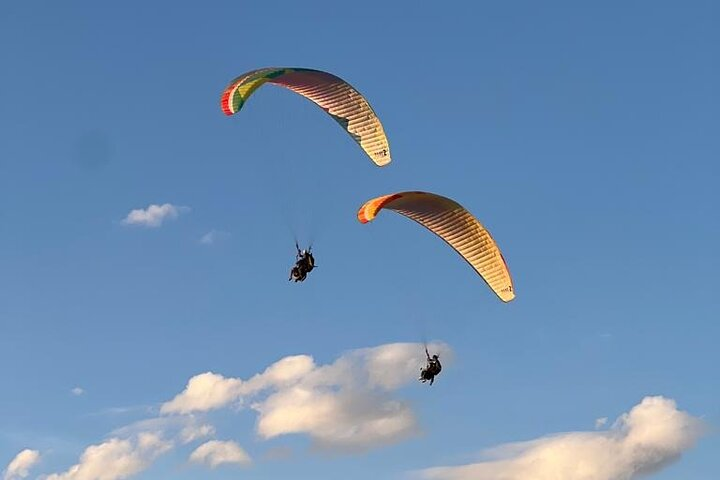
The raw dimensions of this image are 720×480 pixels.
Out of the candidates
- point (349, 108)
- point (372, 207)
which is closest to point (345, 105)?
point (349, 108)

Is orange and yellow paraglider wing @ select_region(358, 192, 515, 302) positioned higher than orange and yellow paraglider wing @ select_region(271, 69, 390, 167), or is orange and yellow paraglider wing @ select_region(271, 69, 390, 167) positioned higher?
orange and yellow paraglider wing @ select_region(271, 69, 390, 167)

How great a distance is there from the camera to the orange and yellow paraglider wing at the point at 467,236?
187ft

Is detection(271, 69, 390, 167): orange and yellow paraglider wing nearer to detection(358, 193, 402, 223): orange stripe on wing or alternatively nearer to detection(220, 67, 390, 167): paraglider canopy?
detection(220, 67, 390, 167): paraglider canopy

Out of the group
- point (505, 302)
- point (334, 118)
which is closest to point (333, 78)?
point (334, 118)

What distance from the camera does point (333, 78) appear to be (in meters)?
56.9

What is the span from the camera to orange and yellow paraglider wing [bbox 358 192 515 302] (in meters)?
56.9

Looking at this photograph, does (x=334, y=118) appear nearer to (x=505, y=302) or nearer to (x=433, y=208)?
(x=433, y=208)

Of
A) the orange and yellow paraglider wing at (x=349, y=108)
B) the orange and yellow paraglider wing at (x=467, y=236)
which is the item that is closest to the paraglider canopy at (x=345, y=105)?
the orange and yellow paraglider wing at (x=349, y=108)

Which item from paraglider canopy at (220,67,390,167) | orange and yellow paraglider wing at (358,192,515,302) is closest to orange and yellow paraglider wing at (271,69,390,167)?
paraglider canopy at (220,67,390,167)

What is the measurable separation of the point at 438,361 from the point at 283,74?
580 inches

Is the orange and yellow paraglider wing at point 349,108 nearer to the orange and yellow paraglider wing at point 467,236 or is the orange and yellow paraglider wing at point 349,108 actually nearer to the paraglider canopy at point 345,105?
the paraglider canopy at point 345,105

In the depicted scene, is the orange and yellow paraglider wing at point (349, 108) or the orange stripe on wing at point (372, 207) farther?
the orange and yellow paraglider wing at point (349, 108)

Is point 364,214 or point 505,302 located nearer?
point 364,214

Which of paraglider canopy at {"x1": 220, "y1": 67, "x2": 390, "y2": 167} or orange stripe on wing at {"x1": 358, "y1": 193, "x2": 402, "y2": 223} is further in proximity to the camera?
paraglider canopy at {"x1": 220, "y1": 67, "x2": 390, "y2": 167}
